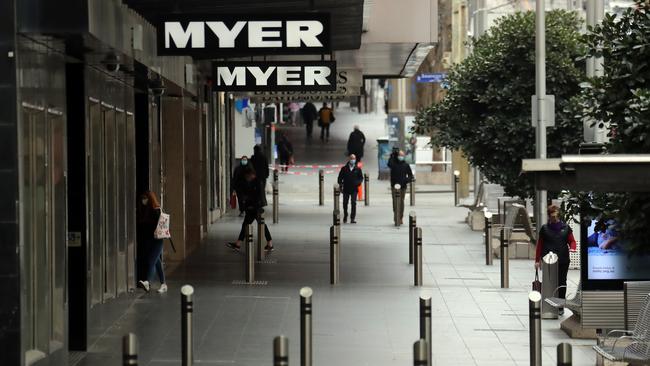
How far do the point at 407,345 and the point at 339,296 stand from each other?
4.64 meters

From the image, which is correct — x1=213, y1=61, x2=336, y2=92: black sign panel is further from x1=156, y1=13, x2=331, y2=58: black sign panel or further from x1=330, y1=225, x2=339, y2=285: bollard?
x1=156, y1=13, x2=331, y2=58: black sign panel

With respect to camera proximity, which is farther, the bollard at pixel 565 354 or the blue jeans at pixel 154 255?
the blue jeans at pixel 154 255

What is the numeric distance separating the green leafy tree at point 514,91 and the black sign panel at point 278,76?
29.5 feet

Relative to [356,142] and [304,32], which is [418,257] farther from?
[356,142]

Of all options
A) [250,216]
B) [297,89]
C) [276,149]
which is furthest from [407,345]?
[276,149]

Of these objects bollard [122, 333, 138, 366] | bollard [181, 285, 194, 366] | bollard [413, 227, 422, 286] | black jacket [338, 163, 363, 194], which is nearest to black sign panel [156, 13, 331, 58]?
bollard [181, 285, 194, 366]

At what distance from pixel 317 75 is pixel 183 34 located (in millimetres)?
6382

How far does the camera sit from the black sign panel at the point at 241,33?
14.2 metres

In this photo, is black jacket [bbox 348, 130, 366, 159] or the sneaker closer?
the sneaker

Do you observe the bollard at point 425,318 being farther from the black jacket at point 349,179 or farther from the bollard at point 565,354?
the black jacket at point 349,179

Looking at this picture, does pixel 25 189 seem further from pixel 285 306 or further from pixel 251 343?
pixel 285 306

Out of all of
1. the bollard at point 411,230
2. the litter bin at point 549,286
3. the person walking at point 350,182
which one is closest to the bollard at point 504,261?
the bollard at point 411,230

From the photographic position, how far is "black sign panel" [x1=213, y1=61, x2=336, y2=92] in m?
20.0

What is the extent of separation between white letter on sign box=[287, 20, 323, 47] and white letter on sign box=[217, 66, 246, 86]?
20.6 feet
